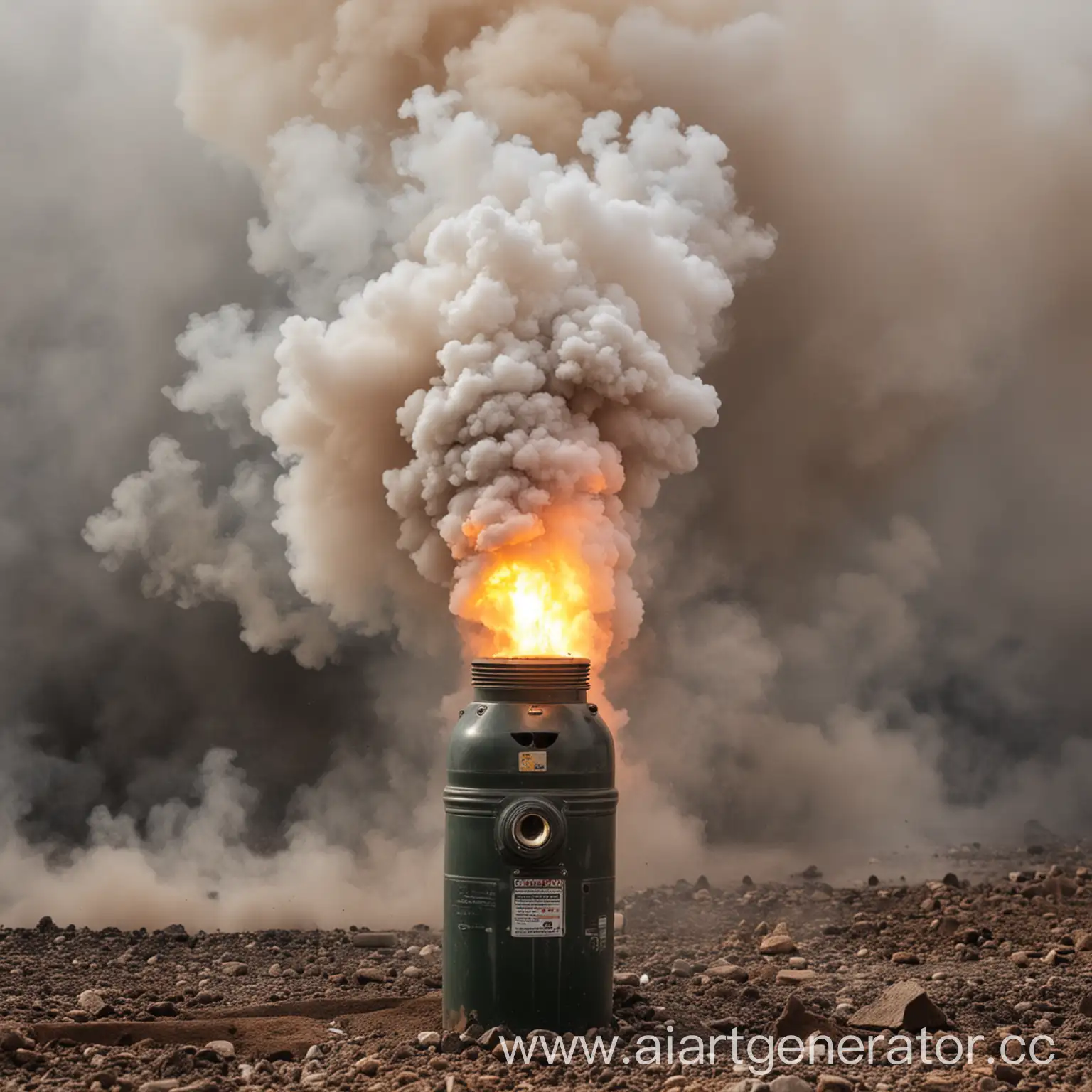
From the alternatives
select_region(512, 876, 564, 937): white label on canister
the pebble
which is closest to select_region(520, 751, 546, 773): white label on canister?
select_region(512, 876, 564, 937): white label on canister

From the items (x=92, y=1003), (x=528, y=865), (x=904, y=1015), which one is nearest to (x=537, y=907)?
(x=528, y=865)

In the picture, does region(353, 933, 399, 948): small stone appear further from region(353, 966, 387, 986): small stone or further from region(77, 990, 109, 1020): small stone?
region(77, 990, 109, 1020): small stone

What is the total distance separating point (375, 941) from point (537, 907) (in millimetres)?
5220

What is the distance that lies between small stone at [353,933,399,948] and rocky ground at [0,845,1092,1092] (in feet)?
0.09

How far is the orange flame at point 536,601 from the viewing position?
41.5ft

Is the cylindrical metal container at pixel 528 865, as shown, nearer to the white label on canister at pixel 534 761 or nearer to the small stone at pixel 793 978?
the white label on canister at pixel 534 761

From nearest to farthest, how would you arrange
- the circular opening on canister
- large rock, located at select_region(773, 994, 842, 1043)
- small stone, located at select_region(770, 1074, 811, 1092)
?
small stone, located at select_region(770, 1074, 811, 1092) < the circular opening on canister < large rock, located at select_region(773, 994, 842, 1043)

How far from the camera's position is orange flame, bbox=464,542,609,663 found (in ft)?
41.5

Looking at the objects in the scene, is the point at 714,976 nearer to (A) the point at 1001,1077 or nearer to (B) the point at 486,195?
(A) the point at 1001,1077

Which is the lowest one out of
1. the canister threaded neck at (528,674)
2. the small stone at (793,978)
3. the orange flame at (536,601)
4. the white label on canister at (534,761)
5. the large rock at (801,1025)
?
the large rock at (801,1025)

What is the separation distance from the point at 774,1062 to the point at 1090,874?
33.9 feet

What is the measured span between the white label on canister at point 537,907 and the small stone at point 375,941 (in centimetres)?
510

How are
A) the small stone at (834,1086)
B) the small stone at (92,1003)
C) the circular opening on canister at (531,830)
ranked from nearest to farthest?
the small stone at (834,1086) → the circular opening on canister at (531,830) → the small stone at (92,1003)

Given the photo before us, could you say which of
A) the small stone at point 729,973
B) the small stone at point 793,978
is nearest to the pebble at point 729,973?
the small stone at point 729,973
